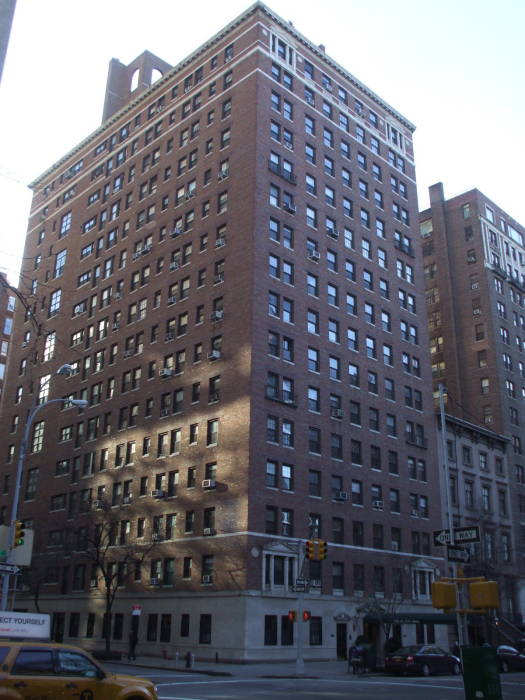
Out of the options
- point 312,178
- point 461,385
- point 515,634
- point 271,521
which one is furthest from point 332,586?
point 461,385

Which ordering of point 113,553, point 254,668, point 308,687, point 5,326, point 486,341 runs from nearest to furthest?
1. point 308,687
2. point 254,668
3. point 113,553
4. point 486,341
5. point 5,326

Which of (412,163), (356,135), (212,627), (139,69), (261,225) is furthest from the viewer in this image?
(139,69)

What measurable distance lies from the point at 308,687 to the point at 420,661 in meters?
9.29

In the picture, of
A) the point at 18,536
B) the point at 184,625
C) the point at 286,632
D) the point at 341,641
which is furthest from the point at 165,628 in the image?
the point at 18,536

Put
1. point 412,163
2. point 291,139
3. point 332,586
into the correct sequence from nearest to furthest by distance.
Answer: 1. point 332,586
2. point 291,139
3. point 412,163

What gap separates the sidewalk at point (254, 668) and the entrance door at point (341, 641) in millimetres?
3319

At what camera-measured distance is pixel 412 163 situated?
254 feet

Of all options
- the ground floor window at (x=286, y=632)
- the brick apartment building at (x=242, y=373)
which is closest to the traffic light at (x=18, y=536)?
the brick apartment building at (x=242, y=373)

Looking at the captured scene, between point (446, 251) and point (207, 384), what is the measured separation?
167 feet

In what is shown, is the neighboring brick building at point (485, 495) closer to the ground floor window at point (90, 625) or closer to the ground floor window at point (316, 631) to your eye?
the ground floor window at point (316, 631)

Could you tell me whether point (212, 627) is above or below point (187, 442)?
below

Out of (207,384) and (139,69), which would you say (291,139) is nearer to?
(207,384)

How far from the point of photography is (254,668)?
133 feet

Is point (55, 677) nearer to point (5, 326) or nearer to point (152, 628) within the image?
point (152, 628)
